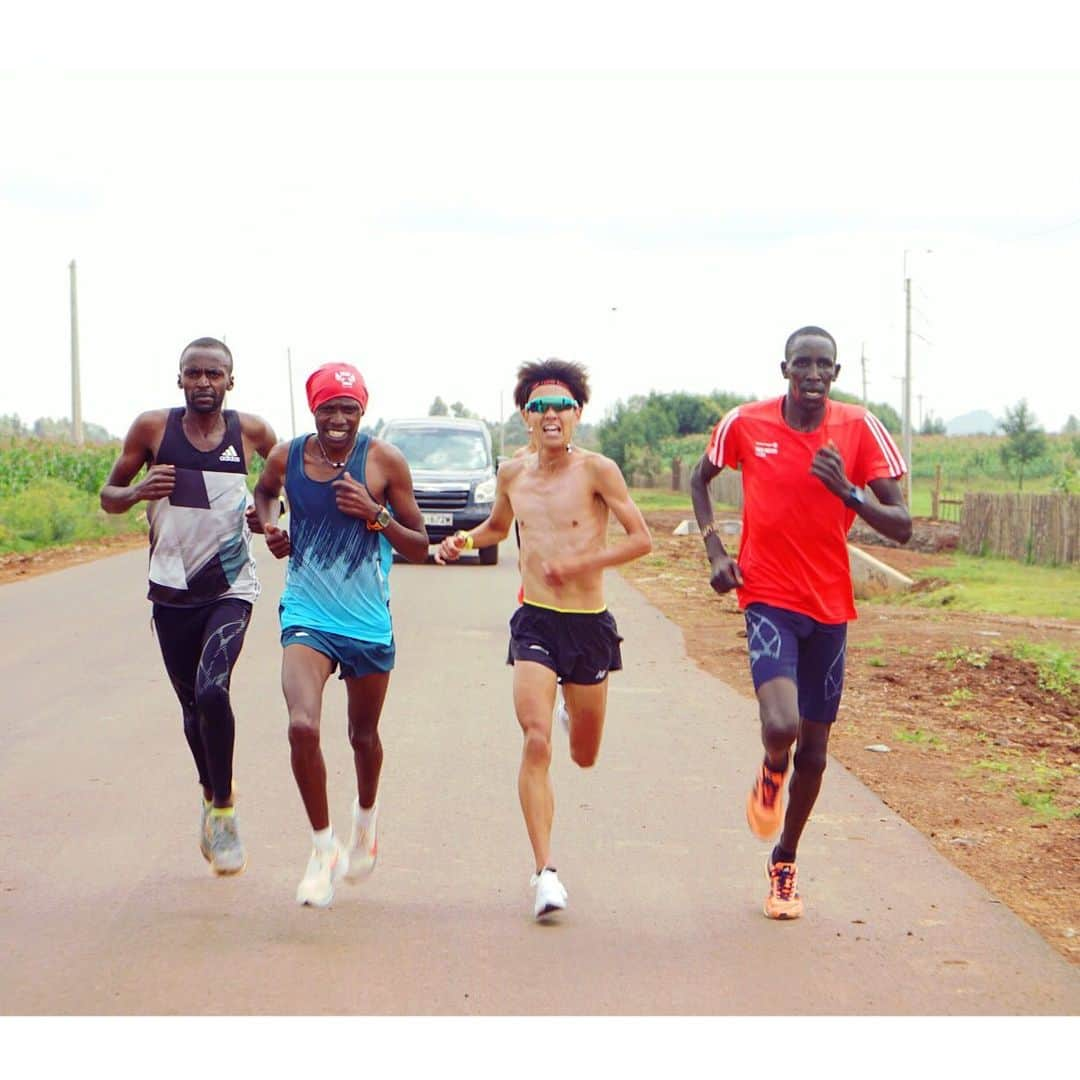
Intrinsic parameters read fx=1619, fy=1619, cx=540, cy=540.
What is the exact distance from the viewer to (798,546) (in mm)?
6117

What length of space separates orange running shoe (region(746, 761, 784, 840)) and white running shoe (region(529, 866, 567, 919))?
32.1 inches

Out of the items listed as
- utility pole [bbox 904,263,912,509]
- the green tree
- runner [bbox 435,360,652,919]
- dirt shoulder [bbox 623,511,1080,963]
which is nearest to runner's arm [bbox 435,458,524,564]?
runner [bbox 435,360,652,919]

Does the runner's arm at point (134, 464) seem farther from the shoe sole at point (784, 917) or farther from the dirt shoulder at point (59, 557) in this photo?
the dirt shoulder at point (59, 557)

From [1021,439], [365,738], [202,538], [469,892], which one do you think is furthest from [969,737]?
[1021,439]

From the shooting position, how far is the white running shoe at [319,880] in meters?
5.83

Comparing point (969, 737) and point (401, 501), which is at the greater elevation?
point (401, 501)

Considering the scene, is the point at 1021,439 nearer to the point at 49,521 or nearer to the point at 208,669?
the point at 49,521

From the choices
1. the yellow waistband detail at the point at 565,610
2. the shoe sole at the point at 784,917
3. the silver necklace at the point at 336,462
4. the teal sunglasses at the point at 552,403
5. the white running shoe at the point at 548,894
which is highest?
the teal sunglasses at the point at 552,403

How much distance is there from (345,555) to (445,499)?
18.5 m

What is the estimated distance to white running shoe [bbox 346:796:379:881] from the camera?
246 inches

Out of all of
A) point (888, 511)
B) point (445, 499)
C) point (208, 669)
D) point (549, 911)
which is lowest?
point (549, 911)

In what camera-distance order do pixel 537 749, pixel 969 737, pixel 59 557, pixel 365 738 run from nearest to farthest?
pixel 537 749 < pixel 365 738 < pixel 969 737 < pixel 59 557

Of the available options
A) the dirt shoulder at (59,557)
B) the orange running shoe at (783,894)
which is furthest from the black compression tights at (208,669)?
the dirt shoulder at (59,557)

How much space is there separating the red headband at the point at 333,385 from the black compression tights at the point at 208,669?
92 centimetres
